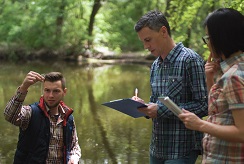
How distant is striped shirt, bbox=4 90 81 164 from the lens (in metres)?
3.07

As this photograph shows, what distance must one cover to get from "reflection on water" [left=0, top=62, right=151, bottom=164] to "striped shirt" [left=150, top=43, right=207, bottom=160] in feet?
11.1

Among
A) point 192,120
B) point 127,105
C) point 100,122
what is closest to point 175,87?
point 127,105

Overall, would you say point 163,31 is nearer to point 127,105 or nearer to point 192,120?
point 127,105

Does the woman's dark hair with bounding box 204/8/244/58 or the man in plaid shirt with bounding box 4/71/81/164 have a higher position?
the woman's dark hair with bounding box 204/8/244/58

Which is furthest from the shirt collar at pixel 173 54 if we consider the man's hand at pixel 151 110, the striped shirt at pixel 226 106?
the striped shirt at pixel 226 106

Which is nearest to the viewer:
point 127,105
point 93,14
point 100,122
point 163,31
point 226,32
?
point 226,32

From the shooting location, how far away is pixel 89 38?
2434 cm

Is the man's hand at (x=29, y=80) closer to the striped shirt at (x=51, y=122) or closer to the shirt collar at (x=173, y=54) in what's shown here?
the striped shirt at (x=51, y=122)

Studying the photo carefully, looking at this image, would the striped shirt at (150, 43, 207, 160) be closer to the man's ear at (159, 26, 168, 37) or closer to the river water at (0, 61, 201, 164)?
the man's ear at (159, 26, 168, 37)

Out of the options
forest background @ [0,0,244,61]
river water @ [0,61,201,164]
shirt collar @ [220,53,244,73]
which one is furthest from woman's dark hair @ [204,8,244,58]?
forest background @ [0,0,244,61]

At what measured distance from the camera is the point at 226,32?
2.13 m

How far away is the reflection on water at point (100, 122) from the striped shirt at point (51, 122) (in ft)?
10.1

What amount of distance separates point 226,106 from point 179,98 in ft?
2.61

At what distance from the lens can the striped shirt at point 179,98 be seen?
2.87 meters
